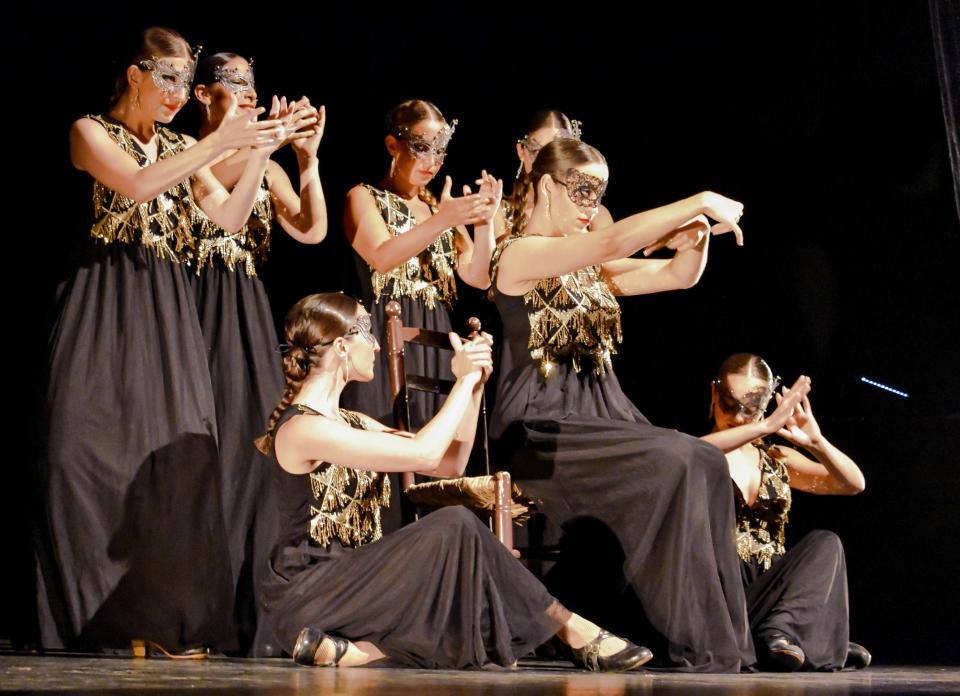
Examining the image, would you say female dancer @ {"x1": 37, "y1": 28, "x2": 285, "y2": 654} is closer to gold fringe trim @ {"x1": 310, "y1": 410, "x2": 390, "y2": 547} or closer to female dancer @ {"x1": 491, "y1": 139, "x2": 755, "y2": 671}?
gold fringe trim @ {"x1": 310, "y1": 410, "x2": 390, "y2": 547}

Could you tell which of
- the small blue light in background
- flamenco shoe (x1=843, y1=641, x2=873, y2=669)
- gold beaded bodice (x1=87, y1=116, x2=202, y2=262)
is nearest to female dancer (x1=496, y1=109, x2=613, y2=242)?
gold beaded bodice (x1=87, y1=116, x2=202, y2=262)

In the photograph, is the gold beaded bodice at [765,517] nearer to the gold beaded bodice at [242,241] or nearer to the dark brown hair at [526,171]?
the dark brown hair at [526,171]

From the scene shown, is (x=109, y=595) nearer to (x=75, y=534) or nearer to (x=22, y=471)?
(x=75, y=534)

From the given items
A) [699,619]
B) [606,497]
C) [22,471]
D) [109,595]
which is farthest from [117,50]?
[699,619]

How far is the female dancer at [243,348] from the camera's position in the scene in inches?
131

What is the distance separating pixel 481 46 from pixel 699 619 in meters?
2.37

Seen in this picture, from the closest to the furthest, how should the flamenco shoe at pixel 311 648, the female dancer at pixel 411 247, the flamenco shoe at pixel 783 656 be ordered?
1. the flamenco shoe at pixel 311 648
2. the flamenco shoe at pixel 783 656
3. the female dancer at pixel 411 247

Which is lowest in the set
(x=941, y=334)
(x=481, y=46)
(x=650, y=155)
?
(x=941, y=334)

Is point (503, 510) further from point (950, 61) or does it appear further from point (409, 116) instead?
point (950, 61)

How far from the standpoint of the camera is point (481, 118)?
461cm

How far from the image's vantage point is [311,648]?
9.00 feet

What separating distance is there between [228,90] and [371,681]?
70.4 inches

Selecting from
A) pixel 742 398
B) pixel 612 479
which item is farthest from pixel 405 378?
pixel 742 398

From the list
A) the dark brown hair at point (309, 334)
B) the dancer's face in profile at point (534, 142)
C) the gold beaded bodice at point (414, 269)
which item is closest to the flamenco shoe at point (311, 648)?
the dark brown hair at point (309, 334)
